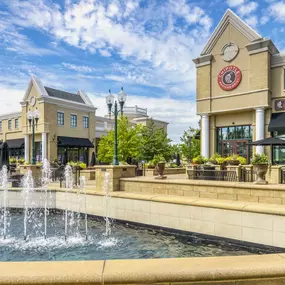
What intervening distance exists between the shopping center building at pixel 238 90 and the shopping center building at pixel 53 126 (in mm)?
20263

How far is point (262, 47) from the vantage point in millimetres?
22156

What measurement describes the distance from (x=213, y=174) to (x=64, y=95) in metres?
32.0

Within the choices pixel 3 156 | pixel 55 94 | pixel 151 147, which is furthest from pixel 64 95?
pixel 3 156

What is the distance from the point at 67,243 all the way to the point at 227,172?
776cm

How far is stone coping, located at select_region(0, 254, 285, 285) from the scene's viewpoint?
2.49 metres

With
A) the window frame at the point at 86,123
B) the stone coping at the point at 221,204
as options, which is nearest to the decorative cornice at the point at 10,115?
the window frame at the point at 86,123

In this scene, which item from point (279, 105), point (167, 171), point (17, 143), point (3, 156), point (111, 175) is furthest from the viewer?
point (17, 143)

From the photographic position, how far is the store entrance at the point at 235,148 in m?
24.0

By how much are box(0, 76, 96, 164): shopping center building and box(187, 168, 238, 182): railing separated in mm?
26084

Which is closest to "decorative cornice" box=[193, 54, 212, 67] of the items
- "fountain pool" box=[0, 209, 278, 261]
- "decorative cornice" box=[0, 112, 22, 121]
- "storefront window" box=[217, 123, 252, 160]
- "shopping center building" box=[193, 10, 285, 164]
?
→ "shopping center building" box=[193, 10, 285, 164]

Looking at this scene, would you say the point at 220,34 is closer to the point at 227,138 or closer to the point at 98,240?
the point at 227,138

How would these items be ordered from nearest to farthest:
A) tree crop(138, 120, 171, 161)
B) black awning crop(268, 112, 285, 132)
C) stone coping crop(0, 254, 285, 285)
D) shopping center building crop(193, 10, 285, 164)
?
1. stone coping crop(0, 254, 285, 285)
2. black awning crop(268, 112, 285, 132)
3. shopping center building crop(193, 10, 285, 164)
4. tree crop(138, 120, 171, 161)

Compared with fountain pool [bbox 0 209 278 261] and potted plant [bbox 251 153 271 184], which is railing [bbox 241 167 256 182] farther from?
fountain pool [bbox 0 209 278 261]

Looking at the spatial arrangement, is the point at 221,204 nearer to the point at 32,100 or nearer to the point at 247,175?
the point at 247,175
